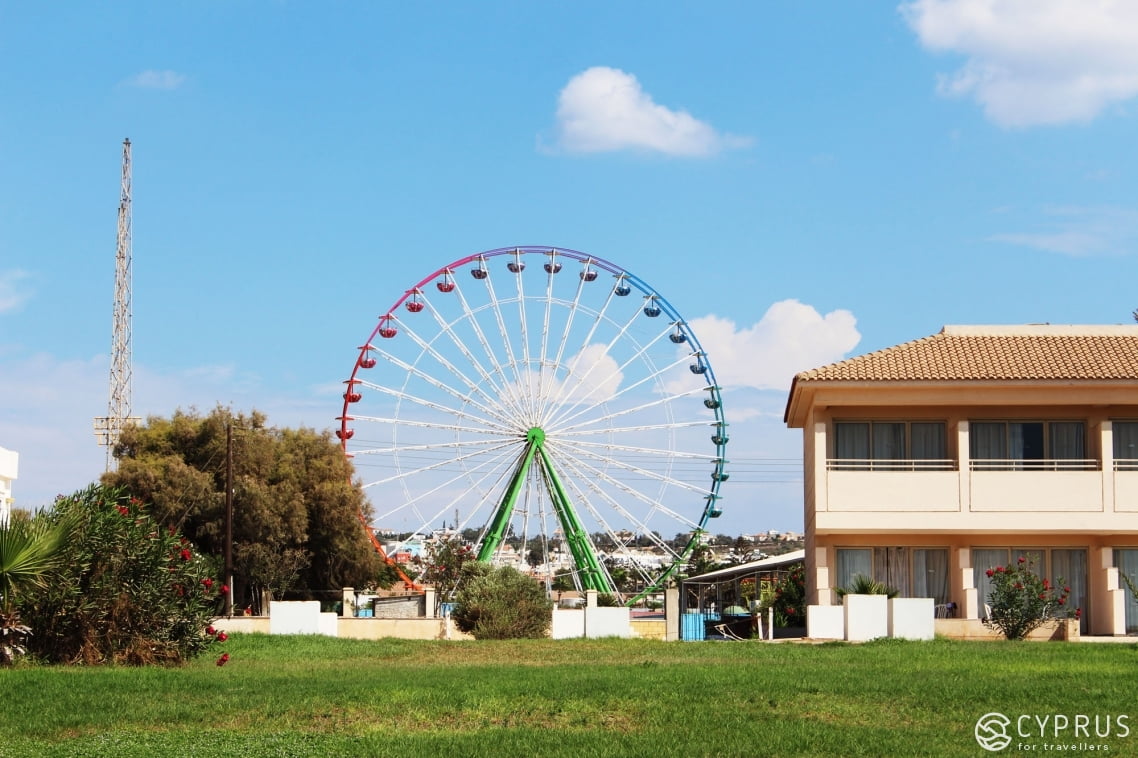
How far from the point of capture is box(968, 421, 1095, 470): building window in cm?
3272

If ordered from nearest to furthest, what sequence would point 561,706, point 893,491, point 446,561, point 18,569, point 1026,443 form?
1. point 561,706
2. point 18,569
3. point 893,491
4. point 1026,443
5. point 446,561

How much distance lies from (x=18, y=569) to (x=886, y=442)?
19939 millimetres

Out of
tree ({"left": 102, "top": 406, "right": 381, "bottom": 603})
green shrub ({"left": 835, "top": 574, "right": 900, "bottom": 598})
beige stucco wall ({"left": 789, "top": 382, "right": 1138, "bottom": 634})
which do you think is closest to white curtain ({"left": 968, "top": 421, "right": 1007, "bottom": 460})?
beige stucco wall ({"left": 789, "top": 382, "right": 1138, "bottom": 634})

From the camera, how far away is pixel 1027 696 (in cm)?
1534

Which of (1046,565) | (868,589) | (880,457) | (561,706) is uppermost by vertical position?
(880,457)

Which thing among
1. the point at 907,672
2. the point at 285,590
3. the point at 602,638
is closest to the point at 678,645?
the point at 602,638

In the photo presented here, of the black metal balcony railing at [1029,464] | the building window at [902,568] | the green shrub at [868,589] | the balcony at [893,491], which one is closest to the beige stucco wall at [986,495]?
the balcony at [893,491]

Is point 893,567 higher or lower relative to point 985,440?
lower

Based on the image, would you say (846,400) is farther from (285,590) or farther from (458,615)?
(285,590)

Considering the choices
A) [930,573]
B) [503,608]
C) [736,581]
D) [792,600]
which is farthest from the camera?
[736,581]

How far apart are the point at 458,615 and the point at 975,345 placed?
13654 mm

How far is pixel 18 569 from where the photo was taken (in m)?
19.5

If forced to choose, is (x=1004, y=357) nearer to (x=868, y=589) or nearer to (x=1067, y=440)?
(x=1067, y=440)

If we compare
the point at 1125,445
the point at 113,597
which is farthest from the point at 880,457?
the point at 113,597
